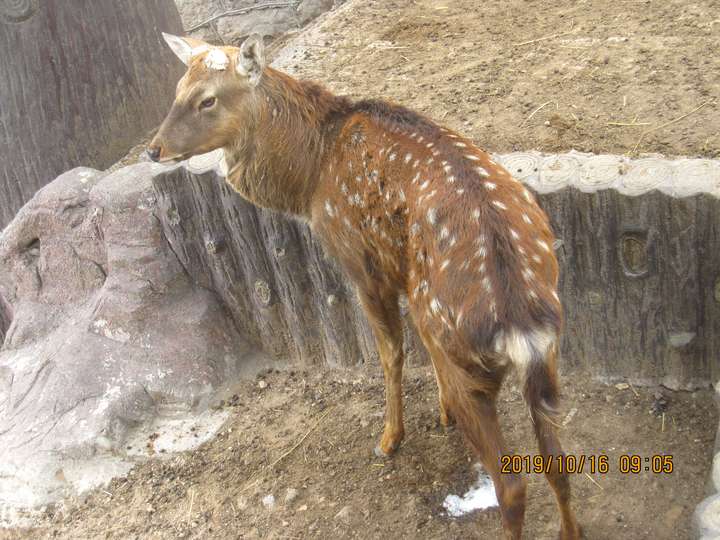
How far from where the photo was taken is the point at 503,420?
448 cm

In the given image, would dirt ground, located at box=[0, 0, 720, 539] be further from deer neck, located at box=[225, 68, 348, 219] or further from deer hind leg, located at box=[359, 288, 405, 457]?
deer neck, located at box=[225, 68, 348, 219]

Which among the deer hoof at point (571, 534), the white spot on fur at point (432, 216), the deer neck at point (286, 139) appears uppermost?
the deer neck at point (286, 139)

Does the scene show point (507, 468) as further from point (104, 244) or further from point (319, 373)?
point (104, 244)

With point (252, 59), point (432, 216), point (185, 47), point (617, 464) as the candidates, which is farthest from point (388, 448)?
point (185, 47)

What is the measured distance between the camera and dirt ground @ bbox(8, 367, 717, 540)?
3.91m

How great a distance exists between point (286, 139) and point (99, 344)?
69.7 inches

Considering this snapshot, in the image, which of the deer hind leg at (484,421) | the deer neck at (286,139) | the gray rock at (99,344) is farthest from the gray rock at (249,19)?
the deer hind leg at (484,421)

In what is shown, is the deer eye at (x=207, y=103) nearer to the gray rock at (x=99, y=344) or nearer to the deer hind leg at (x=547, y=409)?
the gray rock at (x=99, y=344)

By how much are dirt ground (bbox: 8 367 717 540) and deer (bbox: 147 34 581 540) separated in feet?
0.69

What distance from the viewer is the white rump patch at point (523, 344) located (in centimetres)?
292

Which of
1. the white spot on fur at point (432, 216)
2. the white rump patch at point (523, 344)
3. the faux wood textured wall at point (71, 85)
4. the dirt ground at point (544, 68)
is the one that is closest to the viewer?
the white rump patch at point (523, 344)

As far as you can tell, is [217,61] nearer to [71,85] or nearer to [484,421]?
[484,421]

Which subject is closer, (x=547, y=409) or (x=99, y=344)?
(x=547, y=409)

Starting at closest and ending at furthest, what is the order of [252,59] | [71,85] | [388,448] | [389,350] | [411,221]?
1. [411,221]
2. [252,59]
3. [389,350]
4. [388,448]
5. [71,85]
